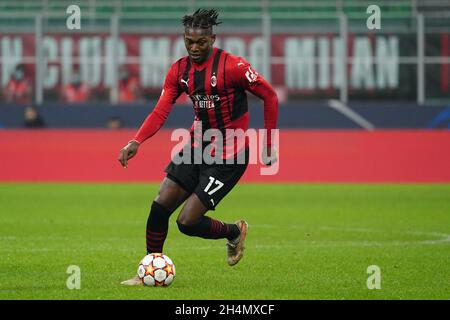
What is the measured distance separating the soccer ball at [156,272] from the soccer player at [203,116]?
1.23 ft

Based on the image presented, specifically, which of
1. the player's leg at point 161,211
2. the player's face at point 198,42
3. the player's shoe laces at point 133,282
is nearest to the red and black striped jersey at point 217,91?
the player's face at point 198,42

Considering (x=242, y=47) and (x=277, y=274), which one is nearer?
(x=277, y=274)

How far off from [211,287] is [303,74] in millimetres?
18099

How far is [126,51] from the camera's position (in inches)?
1046

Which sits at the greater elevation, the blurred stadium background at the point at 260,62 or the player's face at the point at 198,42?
the blurred stadium background at the point at 260,62

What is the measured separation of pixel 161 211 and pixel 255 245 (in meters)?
3.29

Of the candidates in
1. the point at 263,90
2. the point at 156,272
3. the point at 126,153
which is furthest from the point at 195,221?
the point at 263,90

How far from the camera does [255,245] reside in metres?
12.1

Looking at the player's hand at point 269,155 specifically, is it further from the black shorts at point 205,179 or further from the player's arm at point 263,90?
the black shorts at point 205,179

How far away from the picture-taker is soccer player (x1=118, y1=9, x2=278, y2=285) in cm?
900

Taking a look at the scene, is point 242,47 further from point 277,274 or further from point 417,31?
point 277,274

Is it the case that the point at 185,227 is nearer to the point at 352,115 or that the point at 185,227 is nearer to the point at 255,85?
the point at 255,85

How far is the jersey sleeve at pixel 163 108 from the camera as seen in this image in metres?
9.09
